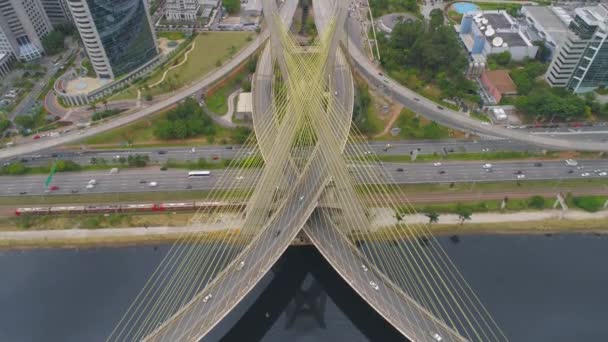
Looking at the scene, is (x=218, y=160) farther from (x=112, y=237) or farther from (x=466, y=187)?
(x=466, y=187)

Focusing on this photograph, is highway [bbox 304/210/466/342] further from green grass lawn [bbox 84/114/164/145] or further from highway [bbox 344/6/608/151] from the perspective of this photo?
green grass lawn [bbox 84/114/164/145]

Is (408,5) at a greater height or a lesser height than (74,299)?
greater

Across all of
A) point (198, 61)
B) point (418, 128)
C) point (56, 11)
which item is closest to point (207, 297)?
point (418, 128)

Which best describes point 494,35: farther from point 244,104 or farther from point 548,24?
point 244,104

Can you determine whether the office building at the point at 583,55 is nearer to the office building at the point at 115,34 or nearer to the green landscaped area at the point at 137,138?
the green landscaped area at the point at 137,138

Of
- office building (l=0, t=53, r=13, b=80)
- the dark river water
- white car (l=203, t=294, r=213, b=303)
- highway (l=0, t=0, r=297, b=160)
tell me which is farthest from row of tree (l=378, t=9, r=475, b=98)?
office building (l=0, t=53, r=13, b=80)

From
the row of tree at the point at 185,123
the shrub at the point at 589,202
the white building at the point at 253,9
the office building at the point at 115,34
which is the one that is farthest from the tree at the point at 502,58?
the office building at the point at 115,34

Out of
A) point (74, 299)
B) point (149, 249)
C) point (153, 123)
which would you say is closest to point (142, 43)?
point (153, 123)
